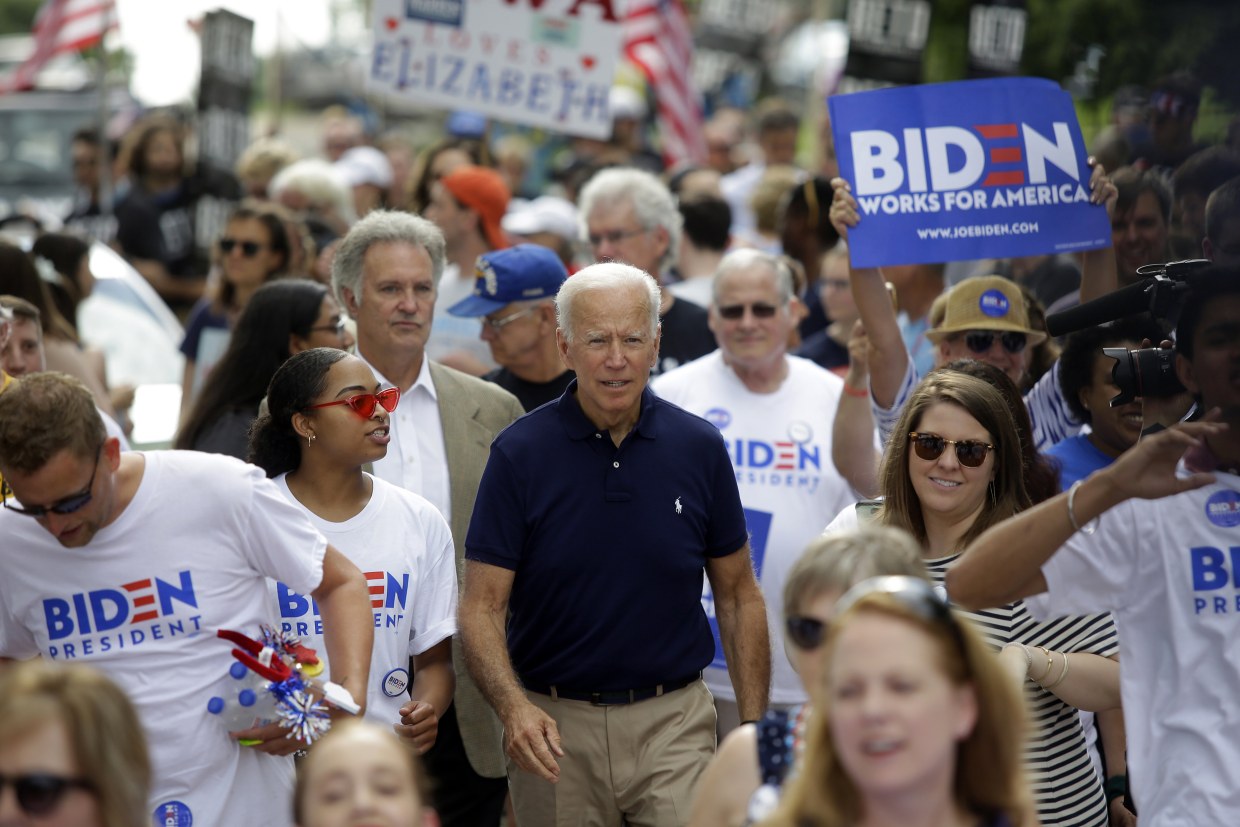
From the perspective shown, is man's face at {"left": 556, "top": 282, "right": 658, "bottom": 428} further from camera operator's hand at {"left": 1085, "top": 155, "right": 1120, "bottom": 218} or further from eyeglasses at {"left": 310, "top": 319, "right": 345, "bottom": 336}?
camera operator's hand at {"left": 1085, "top": 155, "right": 1120, "bottom": 218}

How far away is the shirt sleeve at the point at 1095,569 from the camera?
3816 mm

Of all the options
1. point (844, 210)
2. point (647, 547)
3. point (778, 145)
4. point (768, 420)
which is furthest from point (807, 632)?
point (778, 145)

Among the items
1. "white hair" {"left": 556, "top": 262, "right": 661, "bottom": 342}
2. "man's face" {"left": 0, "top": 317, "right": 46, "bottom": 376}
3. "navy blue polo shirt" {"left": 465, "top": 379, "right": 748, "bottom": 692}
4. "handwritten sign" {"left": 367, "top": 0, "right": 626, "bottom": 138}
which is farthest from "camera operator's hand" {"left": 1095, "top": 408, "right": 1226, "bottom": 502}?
"handwritten sign" {"left": 367, "top": 0, "right": 626, "bottom": 138}

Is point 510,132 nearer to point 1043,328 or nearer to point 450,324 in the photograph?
point 450,324

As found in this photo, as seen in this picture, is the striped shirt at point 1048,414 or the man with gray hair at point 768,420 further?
the man with gray hair at point 768,420

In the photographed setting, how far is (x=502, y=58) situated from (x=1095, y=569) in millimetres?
7021

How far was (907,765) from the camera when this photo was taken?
9.64 feet

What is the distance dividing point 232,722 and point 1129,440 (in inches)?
124

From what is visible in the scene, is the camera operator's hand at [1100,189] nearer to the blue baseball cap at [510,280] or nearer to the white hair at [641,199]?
the blue baseball cap at [510,280]

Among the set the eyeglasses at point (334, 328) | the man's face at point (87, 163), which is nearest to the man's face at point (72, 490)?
the eyeglasses at point (334, 328)

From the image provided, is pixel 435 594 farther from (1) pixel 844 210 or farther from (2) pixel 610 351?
(1) pixel 844 210

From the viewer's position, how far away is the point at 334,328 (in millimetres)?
6414

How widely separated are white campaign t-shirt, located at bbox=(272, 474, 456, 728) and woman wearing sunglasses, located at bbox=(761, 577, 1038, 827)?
2034 mm

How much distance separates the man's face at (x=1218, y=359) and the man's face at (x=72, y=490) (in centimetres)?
262
